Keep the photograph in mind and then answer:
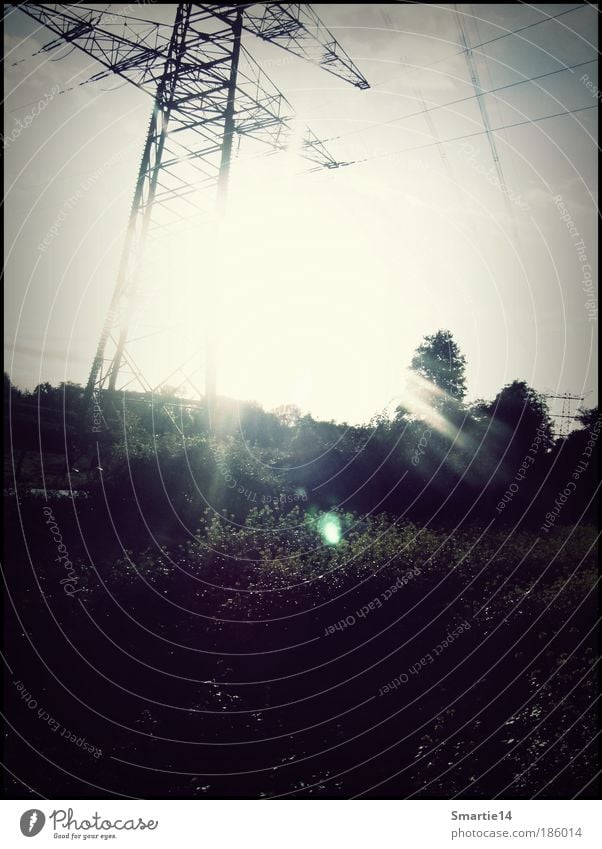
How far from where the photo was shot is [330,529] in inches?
565

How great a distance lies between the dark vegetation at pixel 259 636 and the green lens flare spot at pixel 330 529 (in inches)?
4.7

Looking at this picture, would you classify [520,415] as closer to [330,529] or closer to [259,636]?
[330,529]

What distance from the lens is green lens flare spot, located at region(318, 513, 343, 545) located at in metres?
13.0

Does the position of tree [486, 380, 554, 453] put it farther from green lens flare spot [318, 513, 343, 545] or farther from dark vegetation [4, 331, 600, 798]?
green lens flare spot [318, 513, 343, 545]

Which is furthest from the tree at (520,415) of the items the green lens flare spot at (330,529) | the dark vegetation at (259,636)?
the green lens flare spot at (330,529)

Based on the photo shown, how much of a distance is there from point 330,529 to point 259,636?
528cm

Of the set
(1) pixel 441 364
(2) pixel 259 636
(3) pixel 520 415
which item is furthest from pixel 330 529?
(1) pixel 441 364

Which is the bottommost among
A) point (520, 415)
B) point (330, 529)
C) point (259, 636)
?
point (259, 636)

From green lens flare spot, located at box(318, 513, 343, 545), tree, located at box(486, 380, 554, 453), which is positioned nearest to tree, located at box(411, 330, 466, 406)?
tree, located at box(486, 380, 554, 453)

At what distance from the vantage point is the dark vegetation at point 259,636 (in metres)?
6.14

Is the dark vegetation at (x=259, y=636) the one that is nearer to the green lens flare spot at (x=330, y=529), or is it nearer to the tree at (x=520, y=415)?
the green lens flare spot at (x=330, y=529)

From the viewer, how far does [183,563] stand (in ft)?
39.9
